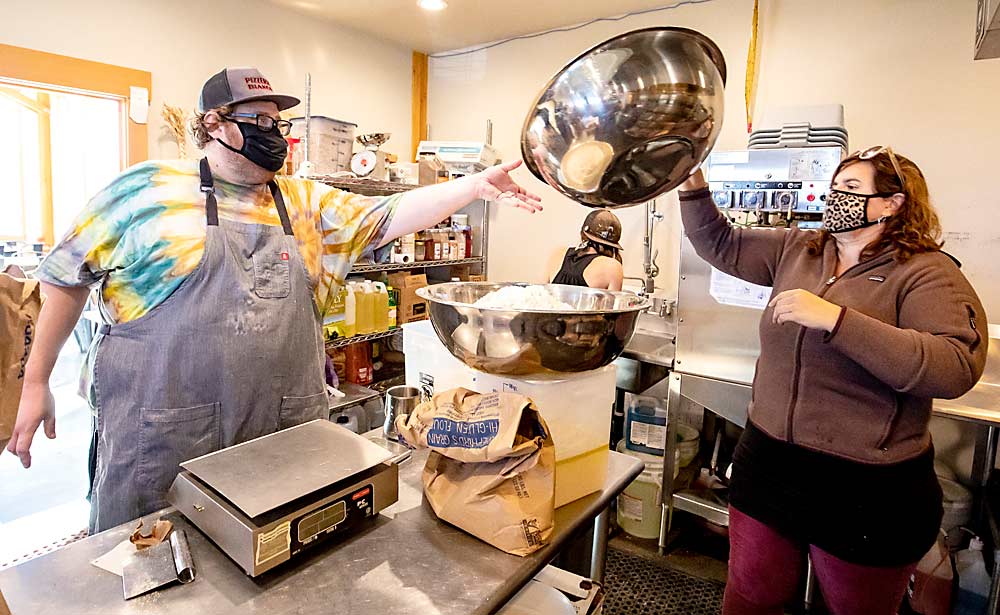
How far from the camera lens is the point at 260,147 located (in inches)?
56.3

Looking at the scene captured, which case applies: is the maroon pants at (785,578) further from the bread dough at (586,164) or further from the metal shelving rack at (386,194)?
the metal shelving rack at (386,194)

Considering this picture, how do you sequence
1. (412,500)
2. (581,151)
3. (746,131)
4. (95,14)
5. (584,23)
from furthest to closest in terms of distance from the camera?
(584,23) → (746,131) → (95,14) → (412,500) → (581,151)

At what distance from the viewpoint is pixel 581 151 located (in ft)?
3.10

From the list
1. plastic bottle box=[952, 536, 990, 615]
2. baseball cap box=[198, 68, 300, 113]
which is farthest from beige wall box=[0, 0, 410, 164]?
plastic bottle box=[952, 536, 990, 615]

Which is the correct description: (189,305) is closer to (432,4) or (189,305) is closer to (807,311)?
(807,311)

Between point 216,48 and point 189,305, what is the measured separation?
2125 millimetres

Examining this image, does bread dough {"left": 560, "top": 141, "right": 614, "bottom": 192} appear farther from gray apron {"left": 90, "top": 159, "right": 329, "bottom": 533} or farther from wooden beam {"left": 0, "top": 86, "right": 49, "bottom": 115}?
wooden beam {"left": 0, "top": 86, "right": 49, "bottom": 115}

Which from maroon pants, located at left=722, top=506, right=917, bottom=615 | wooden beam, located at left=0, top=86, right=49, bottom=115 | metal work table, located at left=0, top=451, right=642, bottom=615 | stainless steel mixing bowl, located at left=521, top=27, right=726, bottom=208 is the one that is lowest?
maroon pants, located at left=722, top=506, right=917, bottom=615

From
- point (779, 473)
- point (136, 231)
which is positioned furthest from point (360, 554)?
point (779, 473)

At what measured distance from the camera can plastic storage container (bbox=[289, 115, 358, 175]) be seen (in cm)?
295

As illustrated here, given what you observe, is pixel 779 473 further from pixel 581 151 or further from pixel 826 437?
pixel 581 151

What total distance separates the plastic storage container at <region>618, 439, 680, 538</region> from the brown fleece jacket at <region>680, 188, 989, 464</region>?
117 centimetres

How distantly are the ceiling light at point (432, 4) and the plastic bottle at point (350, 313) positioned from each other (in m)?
1.54

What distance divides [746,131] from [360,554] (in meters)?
2.78
